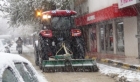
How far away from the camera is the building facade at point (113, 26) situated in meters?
19.7

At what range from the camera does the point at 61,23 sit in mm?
16328

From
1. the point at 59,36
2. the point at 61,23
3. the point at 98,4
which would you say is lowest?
the point at 59,36

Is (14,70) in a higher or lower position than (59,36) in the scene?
lower

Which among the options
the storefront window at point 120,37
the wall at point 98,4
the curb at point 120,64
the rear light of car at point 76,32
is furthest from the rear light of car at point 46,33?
the storefront window at point 120,37

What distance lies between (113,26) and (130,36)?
10.8ft

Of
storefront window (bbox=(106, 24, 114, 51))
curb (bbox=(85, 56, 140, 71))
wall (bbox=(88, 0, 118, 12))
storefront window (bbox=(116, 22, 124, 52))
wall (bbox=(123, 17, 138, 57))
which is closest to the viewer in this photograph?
curb (bbox=(85, 56, 140, 71))

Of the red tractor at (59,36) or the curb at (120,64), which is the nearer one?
the curb at (120,64)

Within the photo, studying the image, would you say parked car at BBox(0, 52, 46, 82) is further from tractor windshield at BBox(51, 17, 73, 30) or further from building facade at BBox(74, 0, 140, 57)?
building facade at BBox(74, 0, 140, 57)

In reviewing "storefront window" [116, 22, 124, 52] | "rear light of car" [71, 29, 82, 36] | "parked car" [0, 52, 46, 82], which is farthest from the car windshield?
"storefront window" [116, 22, 124, 52]

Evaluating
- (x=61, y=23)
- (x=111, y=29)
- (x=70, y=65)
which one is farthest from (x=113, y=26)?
(x=70, y=65)

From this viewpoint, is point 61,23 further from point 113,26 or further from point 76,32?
point 113,26

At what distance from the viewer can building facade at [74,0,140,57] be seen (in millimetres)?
19703

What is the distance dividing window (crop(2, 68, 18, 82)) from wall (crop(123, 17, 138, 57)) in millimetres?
16515

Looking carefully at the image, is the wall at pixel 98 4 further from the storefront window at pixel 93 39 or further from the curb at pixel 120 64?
the curb at pixel 120 64
